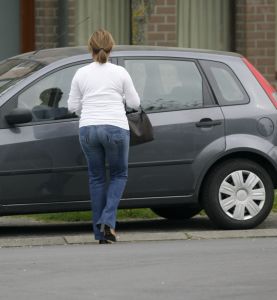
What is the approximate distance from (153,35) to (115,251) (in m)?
7.76

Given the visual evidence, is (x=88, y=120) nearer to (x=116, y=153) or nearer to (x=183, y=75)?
(x=116, y=153)

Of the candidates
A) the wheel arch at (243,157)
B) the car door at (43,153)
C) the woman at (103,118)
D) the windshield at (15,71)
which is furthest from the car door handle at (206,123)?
the windshield at (15,71)

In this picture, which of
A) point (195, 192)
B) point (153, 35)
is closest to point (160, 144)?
point (195, 192)

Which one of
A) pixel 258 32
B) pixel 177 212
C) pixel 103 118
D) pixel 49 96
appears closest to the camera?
pixel 103 118

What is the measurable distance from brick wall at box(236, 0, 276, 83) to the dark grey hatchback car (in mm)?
6213

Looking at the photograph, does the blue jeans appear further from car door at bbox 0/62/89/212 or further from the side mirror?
the side mirror

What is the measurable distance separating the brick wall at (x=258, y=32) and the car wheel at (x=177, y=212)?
19.3 feet

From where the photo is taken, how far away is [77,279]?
888 centimetres

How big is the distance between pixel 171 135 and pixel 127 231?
3.24 feet

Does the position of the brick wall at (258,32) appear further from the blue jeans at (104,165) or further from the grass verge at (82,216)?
the blue jeans at (104,165)

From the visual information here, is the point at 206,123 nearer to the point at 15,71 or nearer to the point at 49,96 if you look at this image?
the point at 49,96

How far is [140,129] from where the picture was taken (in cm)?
1091

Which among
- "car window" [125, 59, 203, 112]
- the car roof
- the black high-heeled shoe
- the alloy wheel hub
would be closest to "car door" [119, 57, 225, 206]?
"car window" [125, 59, 203, 112]

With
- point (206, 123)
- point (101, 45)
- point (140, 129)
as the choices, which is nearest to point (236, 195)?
point (206, 123)
